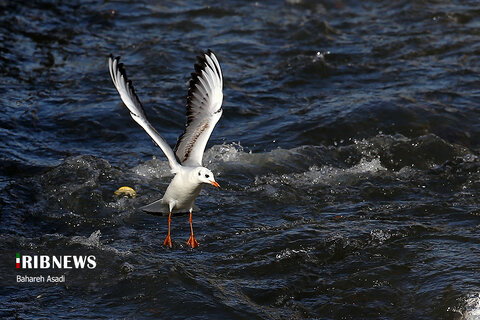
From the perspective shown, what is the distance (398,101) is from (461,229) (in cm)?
355

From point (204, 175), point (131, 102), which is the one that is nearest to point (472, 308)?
point (204, 175)

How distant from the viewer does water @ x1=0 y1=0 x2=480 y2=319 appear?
22.4 feet

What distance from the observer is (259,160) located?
31.3 feet

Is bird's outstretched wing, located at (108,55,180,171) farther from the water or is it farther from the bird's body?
the water

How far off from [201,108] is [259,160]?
238 centimetres

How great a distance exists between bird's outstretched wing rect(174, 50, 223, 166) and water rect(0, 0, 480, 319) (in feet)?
3.34

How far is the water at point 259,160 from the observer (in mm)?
6828

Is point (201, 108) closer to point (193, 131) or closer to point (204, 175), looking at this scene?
point (193, 131)

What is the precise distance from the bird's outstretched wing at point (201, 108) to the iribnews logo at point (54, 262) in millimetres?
1273

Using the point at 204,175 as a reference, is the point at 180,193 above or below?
below

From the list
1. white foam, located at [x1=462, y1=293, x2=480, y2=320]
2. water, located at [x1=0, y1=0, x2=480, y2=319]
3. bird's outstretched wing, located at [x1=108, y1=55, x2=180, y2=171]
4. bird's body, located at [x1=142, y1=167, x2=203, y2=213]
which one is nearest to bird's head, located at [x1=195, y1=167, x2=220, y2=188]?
bird's body, located at [x1=142, y1=167, x2=203, y2=213]

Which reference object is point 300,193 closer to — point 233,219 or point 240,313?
point 233,219

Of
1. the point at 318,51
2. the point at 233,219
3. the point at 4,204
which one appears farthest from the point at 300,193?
the point at 318,51

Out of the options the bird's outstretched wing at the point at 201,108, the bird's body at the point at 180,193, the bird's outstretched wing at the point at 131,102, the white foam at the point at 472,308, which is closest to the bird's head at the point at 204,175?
the bird's body at the point at 180,193
